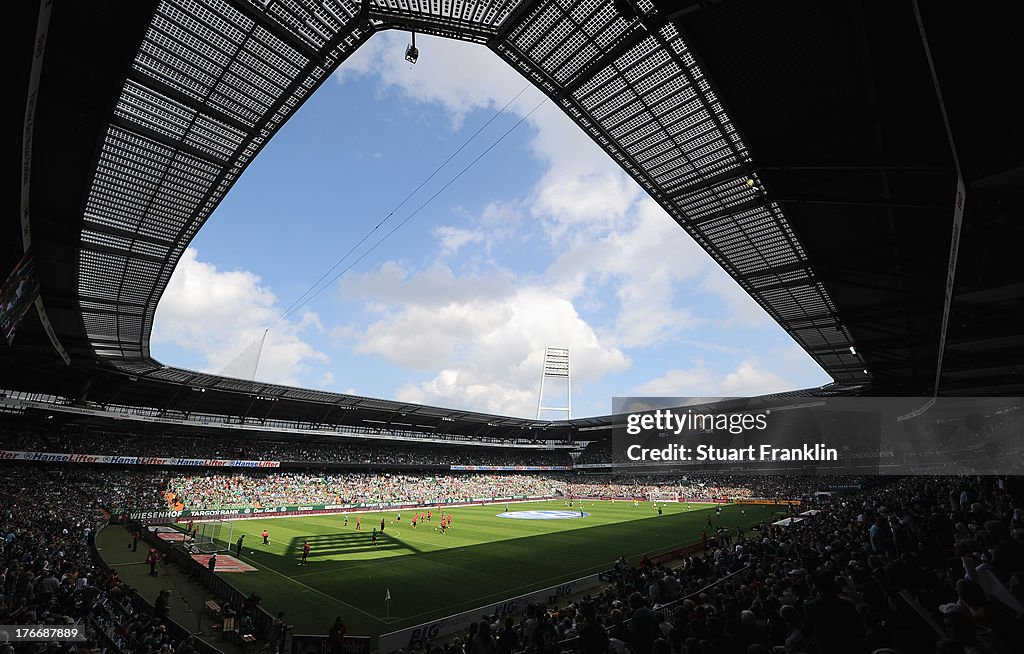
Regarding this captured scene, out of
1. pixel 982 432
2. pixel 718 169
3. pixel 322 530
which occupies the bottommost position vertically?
pixel 322 530

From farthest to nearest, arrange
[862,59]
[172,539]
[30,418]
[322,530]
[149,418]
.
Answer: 1. [149,418]
2. [30,418]
3. [322,530]
4. [172,539]
5. [862,59]

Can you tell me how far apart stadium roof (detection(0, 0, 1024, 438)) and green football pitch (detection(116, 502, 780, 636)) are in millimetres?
14764

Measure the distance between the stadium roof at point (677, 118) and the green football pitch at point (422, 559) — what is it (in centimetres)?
1476

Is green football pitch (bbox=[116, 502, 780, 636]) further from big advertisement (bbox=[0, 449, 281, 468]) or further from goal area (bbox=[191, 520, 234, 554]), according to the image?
big advertisement (bbox=[0, 449, 281, 468])

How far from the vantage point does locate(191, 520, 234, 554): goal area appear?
96.3 feet

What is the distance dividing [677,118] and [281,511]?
165 ft

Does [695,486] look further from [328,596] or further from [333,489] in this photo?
[328,596]

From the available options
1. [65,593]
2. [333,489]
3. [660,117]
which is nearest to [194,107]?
[660,117]

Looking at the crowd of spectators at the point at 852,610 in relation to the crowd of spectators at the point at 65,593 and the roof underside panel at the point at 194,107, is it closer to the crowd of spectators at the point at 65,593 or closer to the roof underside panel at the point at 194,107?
the crowd of spectators at the point at 65,593

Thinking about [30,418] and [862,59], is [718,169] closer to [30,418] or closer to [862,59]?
[862,59]

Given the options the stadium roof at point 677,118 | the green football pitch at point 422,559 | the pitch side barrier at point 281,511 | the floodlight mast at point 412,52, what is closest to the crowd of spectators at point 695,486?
the pitch side barrier at point 281,511

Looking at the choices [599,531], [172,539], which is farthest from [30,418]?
[599,531]

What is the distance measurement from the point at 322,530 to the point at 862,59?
136ft

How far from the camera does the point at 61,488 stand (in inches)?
1586
